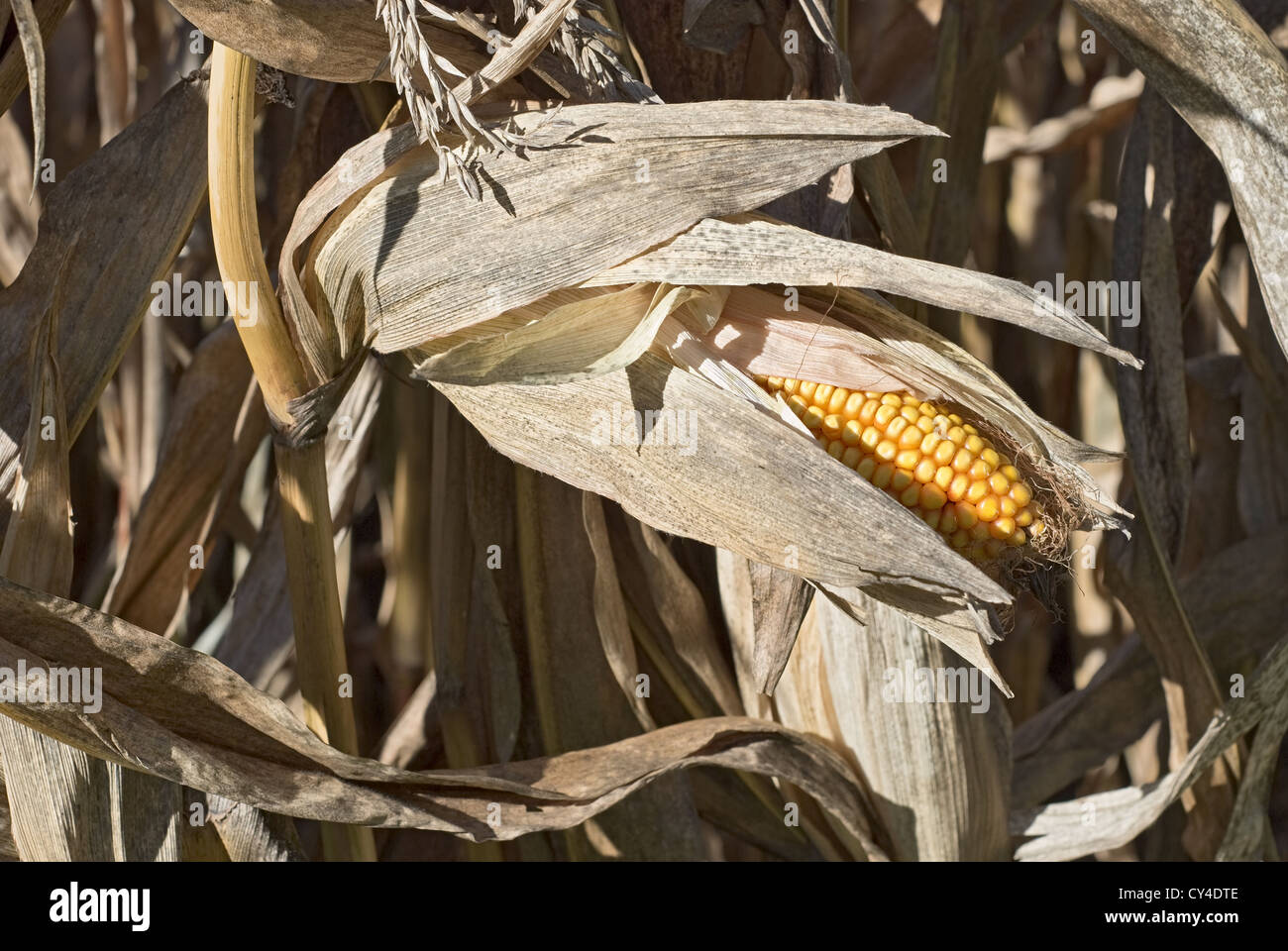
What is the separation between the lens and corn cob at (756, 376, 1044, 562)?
73 cm

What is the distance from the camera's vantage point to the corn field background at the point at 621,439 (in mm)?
741

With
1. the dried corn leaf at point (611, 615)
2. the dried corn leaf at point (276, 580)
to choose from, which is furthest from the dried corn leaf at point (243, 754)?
the dried corn leaf at point (276, 580)

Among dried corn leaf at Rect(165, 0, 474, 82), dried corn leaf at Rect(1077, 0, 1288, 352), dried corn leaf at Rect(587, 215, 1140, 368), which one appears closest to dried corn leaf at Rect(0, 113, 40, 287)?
dried corn leaf at Rect(165, 0, 474, 82)

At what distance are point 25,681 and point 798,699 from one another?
0.75 metres

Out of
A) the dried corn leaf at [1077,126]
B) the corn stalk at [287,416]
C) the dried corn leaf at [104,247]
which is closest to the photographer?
the corn stalk at [287,416]

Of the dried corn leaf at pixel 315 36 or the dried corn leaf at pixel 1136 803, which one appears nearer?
the dried corn leaf at pixel 315 36

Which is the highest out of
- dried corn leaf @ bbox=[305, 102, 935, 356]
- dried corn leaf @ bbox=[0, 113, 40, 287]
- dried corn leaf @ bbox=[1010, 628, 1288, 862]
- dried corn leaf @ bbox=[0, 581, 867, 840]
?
dried corn leaf @ bbox=[0, 113, 40, 287]

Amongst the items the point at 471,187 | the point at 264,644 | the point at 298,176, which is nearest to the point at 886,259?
the point at 471,187

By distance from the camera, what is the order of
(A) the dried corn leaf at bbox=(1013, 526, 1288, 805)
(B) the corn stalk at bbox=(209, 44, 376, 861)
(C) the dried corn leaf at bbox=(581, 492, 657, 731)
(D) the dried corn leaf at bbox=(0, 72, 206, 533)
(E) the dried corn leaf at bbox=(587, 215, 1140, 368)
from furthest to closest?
1. (A) the dried corn leaf at bbox=(1013, 526, 1288, 805)
2. (C) the dried corn leaf at bbox=(581, 492, 657, 731)
3. (D) the dried corn leaf at bbox=(0, 72, 206, 533)
4. (B) the corn stalk at bbox=(209, 44, 376, 861)
5. (E) the dried corn leaf at bbox=(587, 215, 1140, 368)

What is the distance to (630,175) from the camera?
0.74 m

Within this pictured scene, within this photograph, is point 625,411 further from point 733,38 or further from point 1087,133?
point 1087,133

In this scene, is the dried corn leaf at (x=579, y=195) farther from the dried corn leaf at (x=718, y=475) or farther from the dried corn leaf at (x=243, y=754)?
the dried corn leaf at (x=243, y=754)

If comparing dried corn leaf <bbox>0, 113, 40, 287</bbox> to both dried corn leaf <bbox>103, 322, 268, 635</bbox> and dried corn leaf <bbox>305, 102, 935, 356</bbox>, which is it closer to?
dried corn leaf <bbox>103, 322, 268, 635</bbox>

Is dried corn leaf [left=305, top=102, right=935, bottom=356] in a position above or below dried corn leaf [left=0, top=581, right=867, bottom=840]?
above
